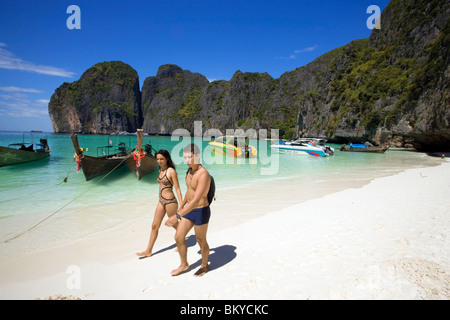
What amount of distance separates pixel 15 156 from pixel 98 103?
575 feet

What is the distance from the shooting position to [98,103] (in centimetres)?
17238

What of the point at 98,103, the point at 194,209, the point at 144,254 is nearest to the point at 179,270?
the point at 194,209

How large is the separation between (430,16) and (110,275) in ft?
188

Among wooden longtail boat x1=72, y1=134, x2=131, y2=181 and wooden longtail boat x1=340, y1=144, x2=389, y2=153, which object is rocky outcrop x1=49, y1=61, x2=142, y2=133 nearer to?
wooden longtail boat x1=340, y1=144, x2=389, y2=153

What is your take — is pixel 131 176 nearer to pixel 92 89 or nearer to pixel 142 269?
pixel 142 269

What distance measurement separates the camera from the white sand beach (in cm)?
298

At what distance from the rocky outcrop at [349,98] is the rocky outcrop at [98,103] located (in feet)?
2.25

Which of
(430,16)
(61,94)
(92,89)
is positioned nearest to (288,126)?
(430,16)

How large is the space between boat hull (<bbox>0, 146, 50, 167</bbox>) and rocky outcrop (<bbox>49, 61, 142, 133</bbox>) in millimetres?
158505

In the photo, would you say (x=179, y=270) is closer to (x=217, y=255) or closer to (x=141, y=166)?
(x=217, y=255)

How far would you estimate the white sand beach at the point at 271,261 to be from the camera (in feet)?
9.78

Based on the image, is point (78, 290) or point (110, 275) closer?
point (78, 290)
